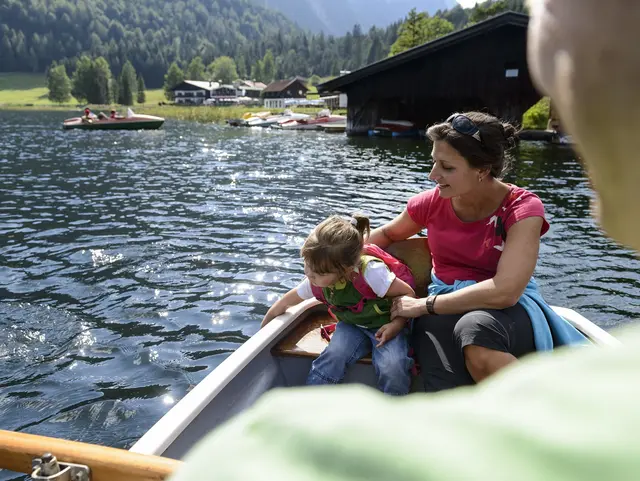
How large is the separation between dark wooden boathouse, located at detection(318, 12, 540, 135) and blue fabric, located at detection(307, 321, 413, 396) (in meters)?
26.5

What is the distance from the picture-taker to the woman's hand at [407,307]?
3.48m

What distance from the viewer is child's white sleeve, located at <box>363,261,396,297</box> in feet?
11.9

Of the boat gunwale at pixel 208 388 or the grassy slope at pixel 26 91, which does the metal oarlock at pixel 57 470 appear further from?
the grassy slope at pixel 26 91

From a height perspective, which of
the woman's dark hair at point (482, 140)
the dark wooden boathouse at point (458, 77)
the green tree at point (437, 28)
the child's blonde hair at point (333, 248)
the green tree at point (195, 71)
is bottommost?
the child's blonde hair at point (333, 248)

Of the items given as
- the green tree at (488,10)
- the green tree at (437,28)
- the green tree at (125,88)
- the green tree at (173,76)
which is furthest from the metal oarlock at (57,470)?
the green tree at (173,76)

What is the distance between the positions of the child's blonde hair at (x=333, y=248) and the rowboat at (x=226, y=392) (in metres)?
0.72

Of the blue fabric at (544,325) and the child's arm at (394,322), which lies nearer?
the blue fabric at (544,325)

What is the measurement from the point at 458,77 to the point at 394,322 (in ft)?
97.1

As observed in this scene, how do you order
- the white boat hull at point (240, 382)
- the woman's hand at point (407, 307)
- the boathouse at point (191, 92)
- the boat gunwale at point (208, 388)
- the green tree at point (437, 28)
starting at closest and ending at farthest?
1. the boat gunwale at point (208, 388)
2. the white boat hull at point (240, 382)
3. the woman's hand at point (407, 307)
4. the green tree at point (437, 28)
5. the boathouse at point (191, 92)

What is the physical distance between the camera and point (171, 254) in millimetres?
9586

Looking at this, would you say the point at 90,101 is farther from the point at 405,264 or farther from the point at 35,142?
the point at 405,264

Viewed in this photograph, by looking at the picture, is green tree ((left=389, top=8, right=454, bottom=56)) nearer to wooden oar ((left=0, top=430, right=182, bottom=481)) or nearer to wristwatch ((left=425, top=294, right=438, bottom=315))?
wristwatch ((left=425, top=294, right=438, bottom=315))

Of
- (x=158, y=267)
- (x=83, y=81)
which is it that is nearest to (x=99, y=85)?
(x=83, y=81)

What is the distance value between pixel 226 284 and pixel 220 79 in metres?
154
